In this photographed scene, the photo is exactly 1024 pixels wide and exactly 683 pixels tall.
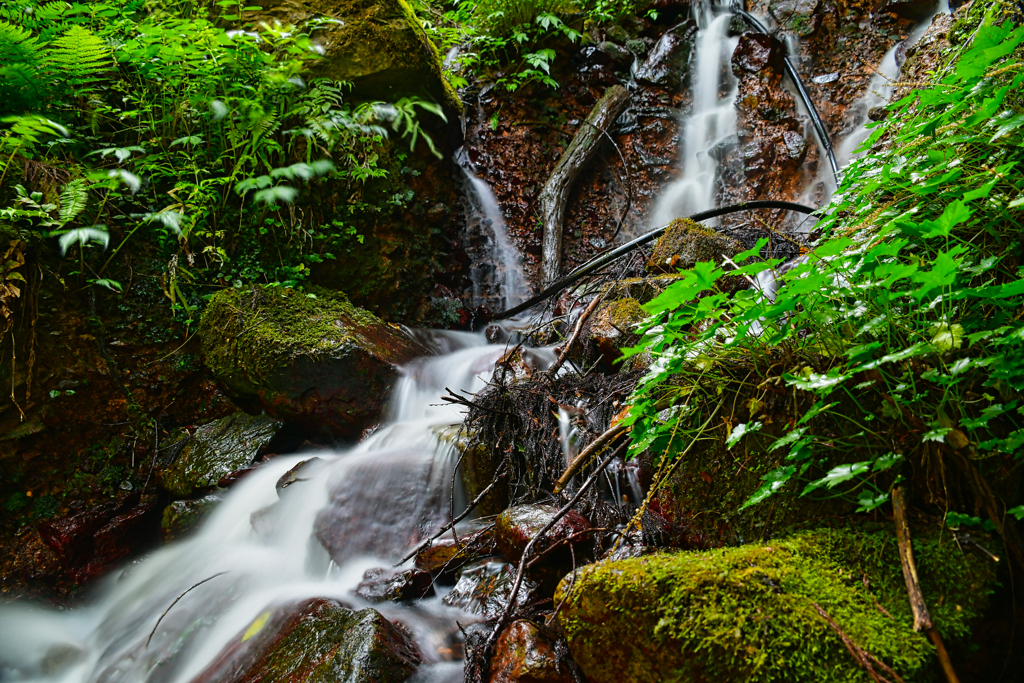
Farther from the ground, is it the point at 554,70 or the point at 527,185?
the point at 554,70

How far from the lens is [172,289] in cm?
403

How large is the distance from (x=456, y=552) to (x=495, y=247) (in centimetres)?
472

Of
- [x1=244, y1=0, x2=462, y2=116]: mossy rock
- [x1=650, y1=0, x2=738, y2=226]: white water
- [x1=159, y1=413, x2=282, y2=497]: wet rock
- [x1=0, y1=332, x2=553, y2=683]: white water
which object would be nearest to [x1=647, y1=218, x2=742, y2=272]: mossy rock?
[x1=0, y1=332, x2=553, y2=683]: white water

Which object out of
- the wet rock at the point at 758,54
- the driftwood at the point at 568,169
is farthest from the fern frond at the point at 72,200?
the wet rock at the point at 758,54

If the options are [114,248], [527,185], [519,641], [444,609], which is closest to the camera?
[519,641]

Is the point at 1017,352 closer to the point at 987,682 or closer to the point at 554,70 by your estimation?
the point at 987,682

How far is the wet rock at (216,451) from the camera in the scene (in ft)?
12.2

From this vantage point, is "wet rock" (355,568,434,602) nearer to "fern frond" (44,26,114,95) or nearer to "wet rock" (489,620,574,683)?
"wet rock" (489,620,574,683)

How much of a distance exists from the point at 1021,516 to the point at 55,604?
5.01 metres

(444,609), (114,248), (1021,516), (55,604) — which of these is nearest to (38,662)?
(55,604)

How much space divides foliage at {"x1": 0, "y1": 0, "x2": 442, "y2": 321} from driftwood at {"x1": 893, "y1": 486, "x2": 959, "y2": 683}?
4348 mm

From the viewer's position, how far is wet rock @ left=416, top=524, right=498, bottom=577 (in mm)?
2545

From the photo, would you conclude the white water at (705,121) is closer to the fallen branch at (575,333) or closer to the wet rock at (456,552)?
the fallen branch at (575,333)

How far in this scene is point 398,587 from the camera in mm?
2553
